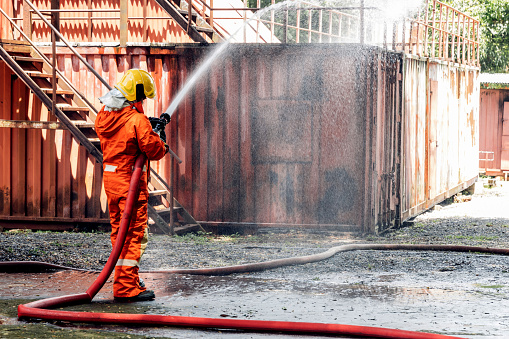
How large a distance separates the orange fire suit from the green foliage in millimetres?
22304

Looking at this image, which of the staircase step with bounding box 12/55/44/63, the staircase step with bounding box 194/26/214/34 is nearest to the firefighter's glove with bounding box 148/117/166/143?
the staircase step with bounding box 12/55/44/63

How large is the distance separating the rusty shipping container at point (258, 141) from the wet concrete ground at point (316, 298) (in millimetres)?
3203

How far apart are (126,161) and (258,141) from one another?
5073mm

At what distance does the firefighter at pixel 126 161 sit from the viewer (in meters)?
5.91

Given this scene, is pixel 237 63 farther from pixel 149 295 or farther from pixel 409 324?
pixel 409 324

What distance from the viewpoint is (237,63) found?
10875 mm

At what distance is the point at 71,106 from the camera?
1059cm

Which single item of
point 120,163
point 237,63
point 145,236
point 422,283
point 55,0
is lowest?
point 422,283

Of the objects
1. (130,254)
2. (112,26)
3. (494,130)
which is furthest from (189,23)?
(494,130)

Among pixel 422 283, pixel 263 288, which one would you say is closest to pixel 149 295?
pixel 263 288

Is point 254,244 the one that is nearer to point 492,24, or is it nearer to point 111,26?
point 111,26

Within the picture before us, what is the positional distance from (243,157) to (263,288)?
4662 millimetres

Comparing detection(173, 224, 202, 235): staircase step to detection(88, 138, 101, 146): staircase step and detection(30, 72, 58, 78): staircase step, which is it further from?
detection(30, 72, 58, 78): staircase step

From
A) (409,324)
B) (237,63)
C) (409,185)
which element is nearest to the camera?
(409,324)
